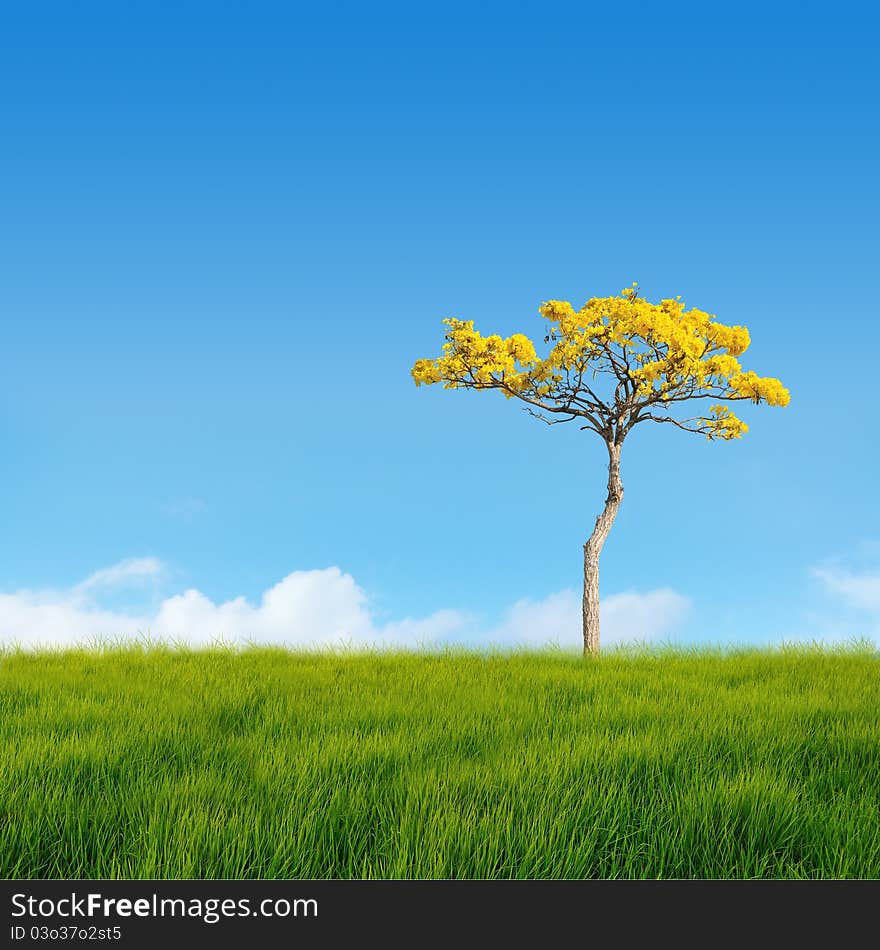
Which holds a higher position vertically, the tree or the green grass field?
the tree

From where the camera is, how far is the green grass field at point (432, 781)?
3402 millimetres

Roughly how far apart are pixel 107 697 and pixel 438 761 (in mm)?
4016

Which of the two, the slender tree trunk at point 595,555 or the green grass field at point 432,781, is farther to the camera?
the slender tree trunk at point 595,555

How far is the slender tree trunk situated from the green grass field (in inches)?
151

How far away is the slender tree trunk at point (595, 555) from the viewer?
38.6 ft

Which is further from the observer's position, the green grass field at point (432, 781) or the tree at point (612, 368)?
the tree at point (612, 368)

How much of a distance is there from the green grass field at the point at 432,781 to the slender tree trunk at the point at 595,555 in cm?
384

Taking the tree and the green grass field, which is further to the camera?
the tree

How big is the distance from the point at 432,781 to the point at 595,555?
27.0ft

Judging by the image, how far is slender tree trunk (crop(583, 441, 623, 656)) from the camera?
38.6ft

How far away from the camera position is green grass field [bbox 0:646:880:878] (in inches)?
134

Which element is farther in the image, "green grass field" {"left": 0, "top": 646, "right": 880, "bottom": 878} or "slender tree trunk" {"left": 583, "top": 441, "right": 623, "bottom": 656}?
"slender tree trunk" {"left": 583, "top": 441, "right": 623, "bottom": 656}

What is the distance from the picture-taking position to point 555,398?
495 inches

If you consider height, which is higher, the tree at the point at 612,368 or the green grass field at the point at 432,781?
the tree at the point at 612,368
